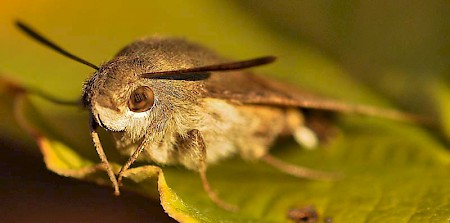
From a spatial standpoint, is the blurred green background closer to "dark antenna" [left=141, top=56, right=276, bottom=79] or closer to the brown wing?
the brown wing

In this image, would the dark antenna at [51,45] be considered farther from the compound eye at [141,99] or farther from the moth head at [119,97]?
the compound eye at [141,99]

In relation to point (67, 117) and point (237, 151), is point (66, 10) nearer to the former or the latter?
point (67, 117)

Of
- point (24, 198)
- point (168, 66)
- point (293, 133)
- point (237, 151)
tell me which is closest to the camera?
point (168, 66)

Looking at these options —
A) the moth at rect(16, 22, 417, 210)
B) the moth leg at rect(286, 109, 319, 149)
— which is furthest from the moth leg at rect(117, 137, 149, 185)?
the moth leg at rect(286, 109, 319, 149)

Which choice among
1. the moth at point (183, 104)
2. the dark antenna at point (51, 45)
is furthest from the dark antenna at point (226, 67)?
the dark antenna at point (51, 45)

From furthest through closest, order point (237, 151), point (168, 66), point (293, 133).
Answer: point (293, 133) < point (237, 151) < point (168, 66)

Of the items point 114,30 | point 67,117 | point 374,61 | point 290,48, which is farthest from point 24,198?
point 374,61
